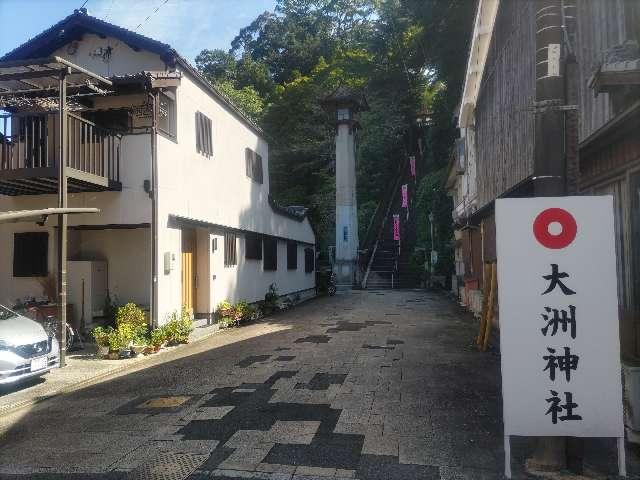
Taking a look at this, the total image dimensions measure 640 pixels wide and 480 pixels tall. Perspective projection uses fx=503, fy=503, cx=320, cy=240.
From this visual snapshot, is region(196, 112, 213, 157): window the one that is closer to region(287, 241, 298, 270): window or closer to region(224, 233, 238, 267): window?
region(224, 233, 238, 267): window

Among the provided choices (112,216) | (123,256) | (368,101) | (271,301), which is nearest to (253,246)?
(271,301)

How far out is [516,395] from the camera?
455 centimetres

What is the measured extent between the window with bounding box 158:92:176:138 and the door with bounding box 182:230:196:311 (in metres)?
2.93

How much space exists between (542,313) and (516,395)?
0.78 metres

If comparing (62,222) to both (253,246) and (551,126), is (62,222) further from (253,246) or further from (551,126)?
(253,246)

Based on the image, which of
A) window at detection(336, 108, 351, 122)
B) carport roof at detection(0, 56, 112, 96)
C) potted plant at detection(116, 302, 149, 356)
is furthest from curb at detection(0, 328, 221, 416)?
window at detection(336, 108, 351, 122)

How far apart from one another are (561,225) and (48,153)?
10.8 metres

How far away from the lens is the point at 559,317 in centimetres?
455

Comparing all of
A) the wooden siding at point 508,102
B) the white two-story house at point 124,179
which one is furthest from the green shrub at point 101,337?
the wooden siding at point 508,102

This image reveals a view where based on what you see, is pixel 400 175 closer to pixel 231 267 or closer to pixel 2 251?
pixel 231 267

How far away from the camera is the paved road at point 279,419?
4.89 metres

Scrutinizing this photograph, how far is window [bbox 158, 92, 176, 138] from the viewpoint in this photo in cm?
1270

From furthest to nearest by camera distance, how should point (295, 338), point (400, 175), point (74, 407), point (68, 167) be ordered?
1. point (400, 175)
2. point (295, 338)
3. point (68, 167)
4. point (74, 407)

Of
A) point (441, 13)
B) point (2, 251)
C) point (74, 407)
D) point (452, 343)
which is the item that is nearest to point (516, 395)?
point (74, 407)
